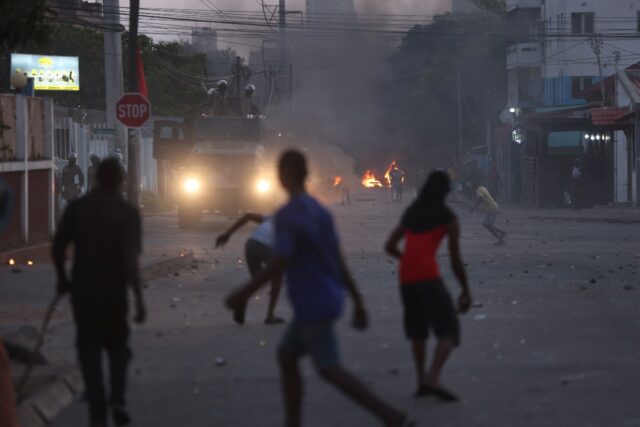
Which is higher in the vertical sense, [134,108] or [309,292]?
[134,108]

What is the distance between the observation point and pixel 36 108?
910 inches

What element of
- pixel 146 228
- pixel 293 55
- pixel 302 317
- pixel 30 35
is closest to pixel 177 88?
pixel 293 55

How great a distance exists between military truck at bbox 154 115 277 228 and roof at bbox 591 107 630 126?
648 inches

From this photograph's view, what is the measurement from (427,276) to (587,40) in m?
65.7

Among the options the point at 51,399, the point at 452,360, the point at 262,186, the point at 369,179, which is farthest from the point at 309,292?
the point at 369,179

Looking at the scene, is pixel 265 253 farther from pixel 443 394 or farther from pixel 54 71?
pixel 54 71

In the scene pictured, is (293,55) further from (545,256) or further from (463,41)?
(545,256)

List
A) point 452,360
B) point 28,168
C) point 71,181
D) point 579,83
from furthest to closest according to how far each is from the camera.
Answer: point 579,83
point 71,181
point 28,168
point 452,360

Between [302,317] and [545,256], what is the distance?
56.3 feet

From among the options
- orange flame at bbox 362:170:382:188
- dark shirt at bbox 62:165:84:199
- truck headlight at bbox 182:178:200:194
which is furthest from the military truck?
orange flame at bbox 362:170:382:188

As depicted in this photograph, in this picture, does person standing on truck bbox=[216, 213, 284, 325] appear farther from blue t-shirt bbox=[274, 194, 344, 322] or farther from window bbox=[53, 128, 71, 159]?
window bbox=[53, 128, 71, 159]

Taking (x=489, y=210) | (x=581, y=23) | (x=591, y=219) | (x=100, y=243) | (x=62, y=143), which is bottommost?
(x=591, y=219)

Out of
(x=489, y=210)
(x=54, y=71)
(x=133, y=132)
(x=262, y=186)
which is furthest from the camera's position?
(x=54, y=71)

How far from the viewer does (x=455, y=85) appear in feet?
286
